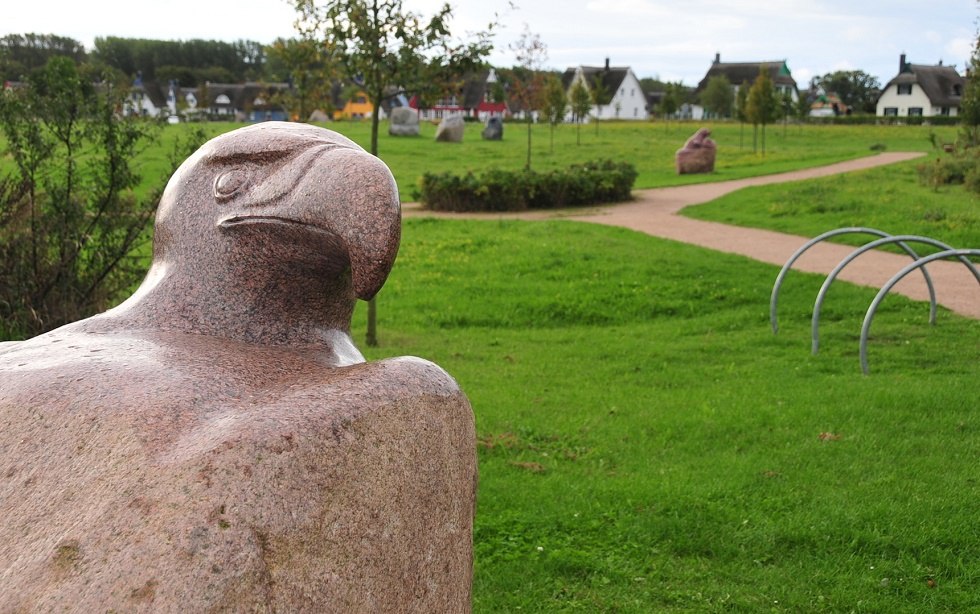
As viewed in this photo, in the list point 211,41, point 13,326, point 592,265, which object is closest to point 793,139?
point 592,265

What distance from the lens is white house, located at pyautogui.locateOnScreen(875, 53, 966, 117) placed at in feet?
223

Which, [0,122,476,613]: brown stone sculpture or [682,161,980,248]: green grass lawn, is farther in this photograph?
[682,161,980,248]: green grass lawn

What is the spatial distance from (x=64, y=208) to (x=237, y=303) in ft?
20.1

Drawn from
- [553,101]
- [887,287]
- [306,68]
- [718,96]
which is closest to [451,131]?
[553,101]

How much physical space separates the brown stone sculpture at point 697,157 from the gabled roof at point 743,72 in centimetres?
4742

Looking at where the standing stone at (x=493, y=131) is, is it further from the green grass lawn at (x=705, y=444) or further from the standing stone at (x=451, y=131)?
the green grass lawn at (x=705, y=444)

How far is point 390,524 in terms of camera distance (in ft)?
7.55

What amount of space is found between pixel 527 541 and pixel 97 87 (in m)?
7.09

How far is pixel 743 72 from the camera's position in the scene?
245ft

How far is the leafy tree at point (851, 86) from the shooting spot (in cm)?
7769

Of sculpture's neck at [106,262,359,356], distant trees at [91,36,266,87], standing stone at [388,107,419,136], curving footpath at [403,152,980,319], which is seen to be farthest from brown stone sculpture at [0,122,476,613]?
distant trees at [91,36,266,87]

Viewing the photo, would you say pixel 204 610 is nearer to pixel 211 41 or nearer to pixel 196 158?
pixel 196 158

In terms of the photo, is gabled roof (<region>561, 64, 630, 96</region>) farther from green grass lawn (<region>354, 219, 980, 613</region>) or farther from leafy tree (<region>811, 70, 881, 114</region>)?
green grass lawn (<region>354, 219, 980, 613</region>)

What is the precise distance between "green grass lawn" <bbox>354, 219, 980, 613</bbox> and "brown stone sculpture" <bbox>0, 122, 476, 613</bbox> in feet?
7.55
